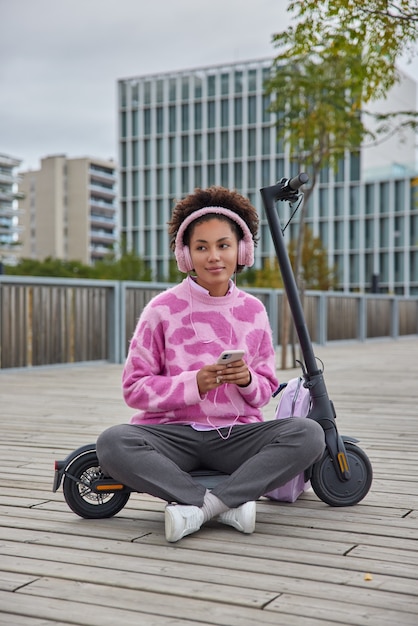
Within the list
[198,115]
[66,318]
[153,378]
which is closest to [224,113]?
[198,115]

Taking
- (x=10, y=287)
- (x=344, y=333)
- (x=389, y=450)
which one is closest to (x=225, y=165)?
(x=344, y=333)

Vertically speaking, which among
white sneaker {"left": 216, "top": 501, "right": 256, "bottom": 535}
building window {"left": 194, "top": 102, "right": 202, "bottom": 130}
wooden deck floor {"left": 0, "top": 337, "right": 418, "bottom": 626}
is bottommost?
wooden deck floor {"left": 0, "top": 337, "right": 418, "bottom": 626}

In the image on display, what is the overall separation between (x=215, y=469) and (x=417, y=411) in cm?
356

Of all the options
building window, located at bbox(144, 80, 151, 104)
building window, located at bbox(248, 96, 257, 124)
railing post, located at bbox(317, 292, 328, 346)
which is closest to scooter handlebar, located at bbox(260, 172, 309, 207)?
railing post, located at bbox(317, 292, 328, 346)

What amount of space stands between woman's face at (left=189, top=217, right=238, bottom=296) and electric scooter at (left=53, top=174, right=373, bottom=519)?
0.55ft

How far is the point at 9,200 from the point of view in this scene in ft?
332

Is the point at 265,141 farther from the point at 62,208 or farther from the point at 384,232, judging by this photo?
the point at 62,208

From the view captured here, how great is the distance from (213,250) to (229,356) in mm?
478

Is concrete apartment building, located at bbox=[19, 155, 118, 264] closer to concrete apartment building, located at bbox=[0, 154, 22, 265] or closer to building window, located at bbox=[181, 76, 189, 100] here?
concrete apartment building, located at bbox=[0, 154, 22, 265]

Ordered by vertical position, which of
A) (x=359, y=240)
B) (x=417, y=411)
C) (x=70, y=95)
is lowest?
(x=417, y=411)

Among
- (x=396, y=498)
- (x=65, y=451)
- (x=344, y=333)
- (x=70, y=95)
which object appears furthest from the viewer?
(x=70, y=95)

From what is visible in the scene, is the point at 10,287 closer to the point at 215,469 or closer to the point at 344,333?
the point at 215,469

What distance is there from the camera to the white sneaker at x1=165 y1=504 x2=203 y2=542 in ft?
8.84

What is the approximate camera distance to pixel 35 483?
3670 millimetres
